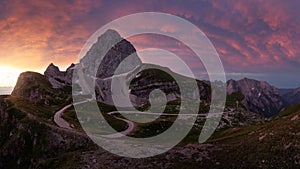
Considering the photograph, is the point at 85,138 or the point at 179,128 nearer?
the point at 85,138

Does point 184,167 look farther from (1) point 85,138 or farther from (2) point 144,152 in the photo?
(1) point 85,138

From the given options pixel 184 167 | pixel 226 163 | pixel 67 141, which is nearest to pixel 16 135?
pixel 67 141

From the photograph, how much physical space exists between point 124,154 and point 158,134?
6220cm

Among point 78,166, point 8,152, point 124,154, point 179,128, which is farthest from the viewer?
point 179,128

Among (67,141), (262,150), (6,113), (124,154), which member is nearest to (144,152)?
(124,154)

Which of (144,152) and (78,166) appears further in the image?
(144,152)

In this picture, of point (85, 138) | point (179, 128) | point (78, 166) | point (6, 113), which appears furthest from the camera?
point (179, 128)

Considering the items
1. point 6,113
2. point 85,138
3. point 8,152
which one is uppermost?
point 6,113

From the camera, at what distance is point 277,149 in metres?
51.3

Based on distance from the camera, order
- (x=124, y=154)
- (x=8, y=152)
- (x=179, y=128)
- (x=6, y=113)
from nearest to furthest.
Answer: (x=124, y=154) < (x=8, y=152) < (x=6, y=113) < (x=179, y=128)

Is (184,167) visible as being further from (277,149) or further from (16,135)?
(16,135)

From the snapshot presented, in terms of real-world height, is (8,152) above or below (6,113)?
below

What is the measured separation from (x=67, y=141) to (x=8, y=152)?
25.3 metres

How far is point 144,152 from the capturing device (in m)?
63.4
